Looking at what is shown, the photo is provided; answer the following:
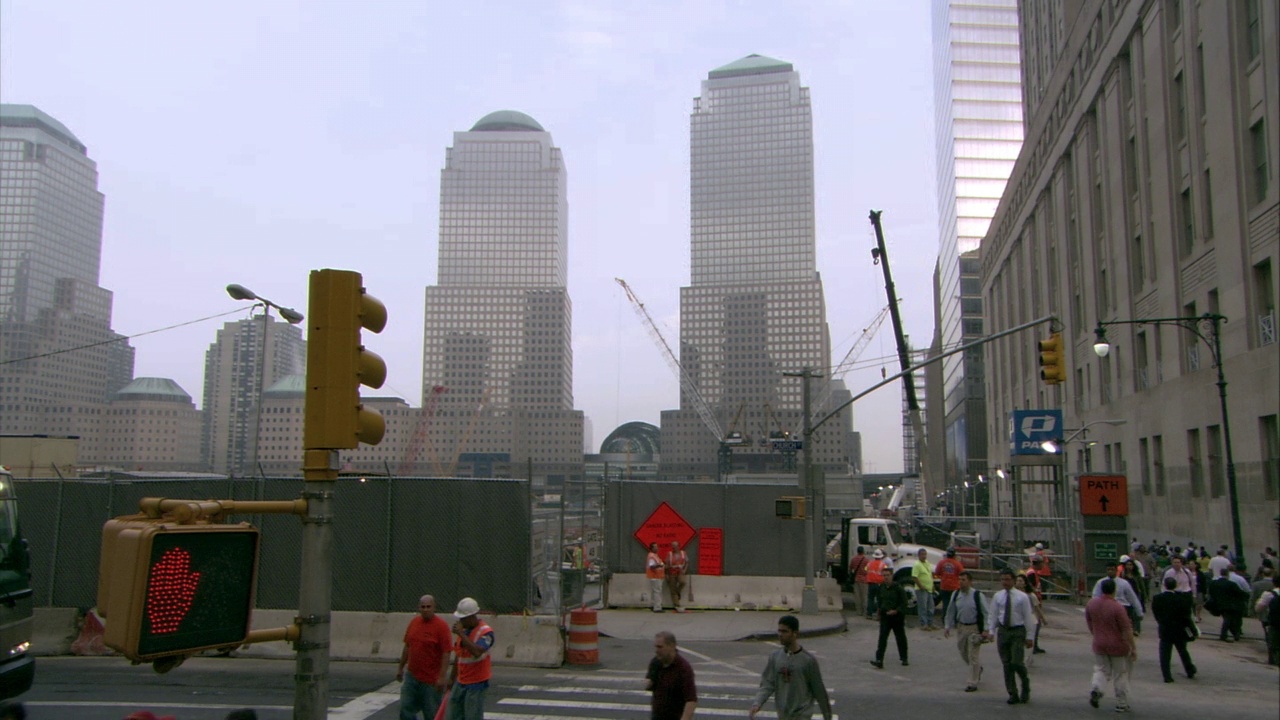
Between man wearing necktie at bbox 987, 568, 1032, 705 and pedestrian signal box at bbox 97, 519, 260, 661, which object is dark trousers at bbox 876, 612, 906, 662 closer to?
man wearing necktie at bbox 987, 568, 1032, 705

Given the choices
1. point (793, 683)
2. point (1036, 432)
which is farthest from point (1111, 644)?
Answer: point (1036, 432)

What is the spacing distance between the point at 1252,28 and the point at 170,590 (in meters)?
34.9

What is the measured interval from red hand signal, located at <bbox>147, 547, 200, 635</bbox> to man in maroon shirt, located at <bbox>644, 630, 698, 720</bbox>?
16.0 ft

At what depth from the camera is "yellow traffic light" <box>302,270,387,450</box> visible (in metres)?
4.11

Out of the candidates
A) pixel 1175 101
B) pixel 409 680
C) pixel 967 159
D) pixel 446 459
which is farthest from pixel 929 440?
pixel 409 680

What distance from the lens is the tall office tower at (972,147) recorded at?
350 feet

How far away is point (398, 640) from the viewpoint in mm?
16234

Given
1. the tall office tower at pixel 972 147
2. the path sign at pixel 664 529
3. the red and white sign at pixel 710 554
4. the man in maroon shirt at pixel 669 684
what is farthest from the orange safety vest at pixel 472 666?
the tall office tower at pixel 972 147

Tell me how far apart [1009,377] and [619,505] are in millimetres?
58843

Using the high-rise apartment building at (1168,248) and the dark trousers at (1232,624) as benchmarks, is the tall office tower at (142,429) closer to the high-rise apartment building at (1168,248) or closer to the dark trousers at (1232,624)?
the high-rise apartment building at (1168,248)

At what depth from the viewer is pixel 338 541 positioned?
55.3 ft

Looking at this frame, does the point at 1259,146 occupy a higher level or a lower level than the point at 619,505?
higher

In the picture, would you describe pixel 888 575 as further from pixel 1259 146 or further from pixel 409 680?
pixel 1259 146

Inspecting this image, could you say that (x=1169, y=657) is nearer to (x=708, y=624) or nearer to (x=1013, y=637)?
(x=1013, y=637)
